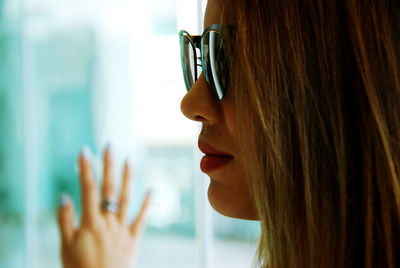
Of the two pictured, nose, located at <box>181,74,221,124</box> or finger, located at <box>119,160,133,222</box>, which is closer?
nose, located at <box>181,74,221,124</box>

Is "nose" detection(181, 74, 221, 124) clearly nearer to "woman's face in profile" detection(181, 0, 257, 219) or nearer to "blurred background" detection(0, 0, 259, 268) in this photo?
"woman's face in profile" detection(181, 0, 257, 219)

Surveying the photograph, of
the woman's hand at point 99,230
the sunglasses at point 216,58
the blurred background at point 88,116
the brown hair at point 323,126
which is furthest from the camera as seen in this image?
the blurred background at point 88,116

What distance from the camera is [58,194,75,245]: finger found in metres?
1.15

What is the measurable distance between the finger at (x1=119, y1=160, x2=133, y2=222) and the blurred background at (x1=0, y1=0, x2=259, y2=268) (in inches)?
60.1

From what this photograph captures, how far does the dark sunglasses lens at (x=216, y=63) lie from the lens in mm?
689

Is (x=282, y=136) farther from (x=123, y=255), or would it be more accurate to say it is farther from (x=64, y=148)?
(x=64, y=148)

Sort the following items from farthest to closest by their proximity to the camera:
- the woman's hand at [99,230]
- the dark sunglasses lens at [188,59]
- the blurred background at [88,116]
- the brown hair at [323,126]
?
the blurred background at [88,116] → the woman's hand at [99,230] → the dark sunglasses lens at [188,59] → the brown hair at [323,126]

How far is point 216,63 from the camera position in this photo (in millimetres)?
700

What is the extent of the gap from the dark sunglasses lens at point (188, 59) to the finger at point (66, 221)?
0.55m

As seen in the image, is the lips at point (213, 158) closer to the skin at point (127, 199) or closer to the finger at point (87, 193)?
the skin at point (127, 199)

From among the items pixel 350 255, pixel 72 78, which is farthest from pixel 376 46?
pixel 72 78

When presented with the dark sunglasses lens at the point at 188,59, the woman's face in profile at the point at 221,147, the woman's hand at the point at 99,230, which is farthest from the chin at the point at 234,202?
the woman's hand at the point at 99,230

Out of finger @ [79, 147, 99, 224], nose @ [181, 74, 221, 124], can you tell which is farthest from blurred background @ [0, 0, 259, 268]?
nose @ [181, 74, 221, 124]

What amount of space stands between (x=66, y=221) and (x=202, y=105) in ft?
2.14
